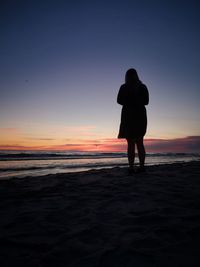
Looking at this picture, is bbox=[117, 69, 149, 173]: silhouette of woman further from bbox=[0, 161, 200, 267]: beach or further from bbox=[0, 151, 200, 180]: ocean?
bbox=[0, 151, 200, 180]: ocean

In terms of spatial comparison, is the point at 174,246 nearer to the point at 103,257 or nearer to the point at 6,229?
the point at 103,257

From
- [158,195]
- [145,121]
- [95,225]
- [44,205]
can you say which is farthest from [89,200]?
[145,121]

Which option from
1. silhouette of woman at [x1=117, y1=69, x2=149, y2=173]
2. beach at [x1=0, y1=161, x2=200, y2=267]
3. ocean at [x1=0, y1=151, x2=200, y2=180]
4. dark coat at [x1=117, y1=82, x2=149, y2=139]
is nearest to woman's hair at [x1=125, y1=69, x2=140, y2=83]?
silhouette of woman at [x1=117, y1=69, x2=149, y2=173]

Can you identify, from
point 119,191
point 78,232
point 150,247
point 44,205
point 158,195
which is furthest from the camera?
point 119,191

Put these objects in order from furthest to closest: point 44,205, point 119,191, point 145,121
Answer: point 145,121 → point 119,191 → point 44,205

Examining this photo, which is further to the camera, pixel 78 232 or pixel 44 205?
pixel 44 205

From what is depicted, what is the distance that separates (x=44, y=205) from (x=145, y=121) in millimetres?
3108

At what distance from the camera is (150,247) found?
1.36m

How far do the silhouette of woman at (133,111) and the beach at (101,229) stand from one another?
1.84 meters

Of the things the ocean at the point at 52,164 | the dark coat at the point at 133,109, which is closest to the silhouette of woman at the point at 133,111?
the dark coat at the point at 133,109

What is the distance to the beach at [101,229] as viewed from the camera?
1.25 m

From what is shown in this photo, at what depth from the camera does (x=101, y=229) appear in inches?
64.9

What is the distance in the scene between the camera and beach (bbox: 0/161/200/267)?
1.25 meters

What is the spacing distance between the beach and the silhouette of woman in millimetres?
1840
